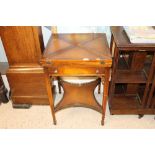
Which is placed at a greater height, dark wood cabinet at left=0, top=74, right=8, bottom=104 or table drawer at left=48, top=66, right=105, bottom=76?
table drawer at left=48, top=66, right=105, bottom=76

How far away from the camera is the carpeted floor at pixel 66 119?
1723mm

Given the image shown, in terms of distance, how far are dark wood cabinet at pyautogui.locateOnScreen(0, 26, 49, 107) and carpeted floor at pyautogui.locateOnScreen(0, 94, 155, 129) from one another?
0.35 feet

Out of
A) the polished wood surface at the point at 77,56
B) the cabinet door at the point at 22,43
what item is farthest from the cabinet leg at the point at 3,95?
the polished wood surface at the point at 77,56

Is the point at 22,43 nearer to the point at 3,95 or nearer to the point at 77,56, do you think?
the point at 77,56

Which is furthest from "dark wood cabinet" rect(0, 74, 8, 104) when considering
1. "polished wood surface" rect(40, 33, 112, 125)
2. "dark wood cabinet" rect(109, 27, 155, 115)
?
"dark wood cabinet" rect(109, 27, 155, 115)

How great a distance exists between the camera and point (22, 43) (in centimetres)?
151

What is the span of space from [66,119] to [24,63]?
695 mm

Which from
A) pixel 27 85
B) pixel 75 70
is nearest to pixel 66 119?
pixel 27 85

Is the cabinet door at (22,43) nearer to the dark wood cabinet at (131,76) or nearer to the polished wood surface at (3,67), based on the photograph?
the polished wood surface at (3,67)

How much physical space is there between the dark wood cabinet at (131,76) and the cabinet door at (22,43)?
2.15 ft

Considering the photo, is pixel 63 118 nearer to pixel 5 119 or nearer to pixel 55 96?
pixel 55 96

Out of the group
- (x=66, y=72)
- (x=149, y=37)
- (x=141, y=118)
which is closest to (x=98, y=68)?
(x=66, y=72)

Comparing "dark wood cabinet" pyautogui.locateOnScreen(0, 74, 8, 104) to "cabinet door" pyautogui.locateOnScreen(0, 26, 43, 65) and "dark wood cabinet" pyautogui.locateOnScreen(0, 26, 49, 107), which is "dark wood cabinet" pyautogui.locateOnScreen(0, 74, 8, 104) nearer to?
"dark wood cabinet" pyautogui.locateOnScreen(0, 26, 49, 107)

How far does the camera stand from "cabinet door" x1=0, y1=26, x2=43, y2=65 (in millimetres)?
1433
